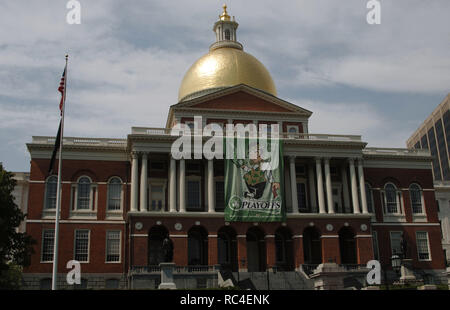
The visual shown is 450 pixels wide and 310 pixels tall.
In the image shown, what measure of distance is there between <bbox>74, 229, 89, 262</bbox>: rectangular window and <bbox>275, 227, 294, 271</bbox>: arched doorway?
18395 millimetres

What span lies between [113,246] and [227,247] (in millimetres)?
11038

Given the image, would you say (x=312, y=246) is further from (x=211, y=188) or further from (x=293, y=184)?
(x=211, y=188)

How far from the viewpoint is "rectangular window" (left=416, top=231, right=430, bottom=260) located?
57.3m

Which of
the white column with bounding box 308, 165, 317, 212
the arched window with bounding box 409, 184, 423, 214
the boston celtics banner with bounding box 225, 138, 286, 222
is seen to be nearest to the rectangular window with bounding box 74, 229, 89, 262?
the boston celtics banner with bounding box 225, 138, 286, 222

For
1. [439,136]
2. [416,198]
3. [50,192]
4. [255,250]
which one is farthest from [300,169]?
[439,136]

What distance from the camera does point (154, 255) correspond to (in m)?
51.9

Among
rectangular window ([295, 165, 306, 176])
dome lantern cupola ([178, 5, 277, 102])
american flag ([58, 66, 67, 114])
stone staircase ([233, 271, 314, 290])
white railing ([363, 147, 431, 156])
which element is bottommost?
stone staircase ([233, 271, 314, 290])

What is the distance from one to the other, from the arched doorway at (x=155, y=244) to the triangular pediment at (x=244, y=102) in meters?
13.3

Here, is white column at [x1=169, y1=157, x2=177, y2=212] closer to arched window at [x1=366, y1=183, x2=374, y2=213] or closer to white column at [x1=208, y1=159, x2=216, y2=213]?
white column at [x1=208, y1=159, x2=216, y2=213]

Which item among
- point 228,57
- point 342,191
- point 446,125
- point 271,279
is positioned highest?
point 446,125

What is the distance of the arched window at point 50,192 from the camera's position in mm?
52500
